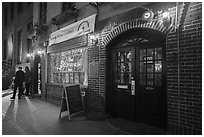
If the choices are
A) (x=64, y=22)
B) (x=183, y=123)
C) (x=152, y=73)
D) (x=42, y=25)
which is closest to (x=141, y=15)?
(x=152, y=73)

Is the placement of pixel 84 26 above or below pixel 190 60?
above

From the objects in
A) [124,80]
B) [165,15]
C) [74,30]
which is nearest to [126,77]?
[124,80]

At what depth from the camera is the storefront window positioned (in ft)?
22.1

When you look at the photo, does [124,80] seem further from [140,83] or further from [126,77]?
[140,83]

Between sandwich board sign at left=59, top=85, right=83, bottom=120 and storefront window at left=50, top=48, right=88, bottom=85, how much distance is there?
1049 millimetres

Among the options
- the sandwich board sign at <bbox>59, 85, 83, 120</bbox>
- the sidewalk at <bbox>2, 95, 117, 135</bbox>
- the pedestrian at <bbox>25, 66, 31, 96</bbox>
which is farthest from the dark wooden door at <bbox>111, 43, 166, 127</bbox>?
the pedestrian at <bbox>25, 66, 31, 96</bbox>

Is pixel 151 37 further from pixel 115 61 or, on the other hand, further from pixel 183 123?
pixel 183 123

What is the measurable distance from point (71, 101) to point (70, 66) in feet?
8.07

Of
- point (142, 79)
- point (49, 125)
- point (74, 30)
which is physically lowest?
point (49, 125)

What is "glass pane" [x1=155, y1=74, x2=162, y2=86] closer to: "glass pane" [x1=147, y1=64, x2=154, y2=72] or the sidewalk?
"glass pane" [x1=147, y1=64, x2=154, y2=72]

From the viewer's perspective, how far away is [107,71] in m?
5.46

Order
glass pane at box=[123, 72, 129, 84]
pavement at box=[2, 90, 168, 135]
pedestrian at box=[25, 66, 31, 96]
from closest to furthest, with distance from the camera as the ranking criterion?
pavement at box=[2, 90, 168, 135] < glass pane at box=[123, 72, 129, 84] < pedestrian at box=[25, 66, 31, 96]

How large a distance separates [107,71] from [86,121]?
177cm

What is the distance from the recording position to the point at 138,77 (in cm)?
480
